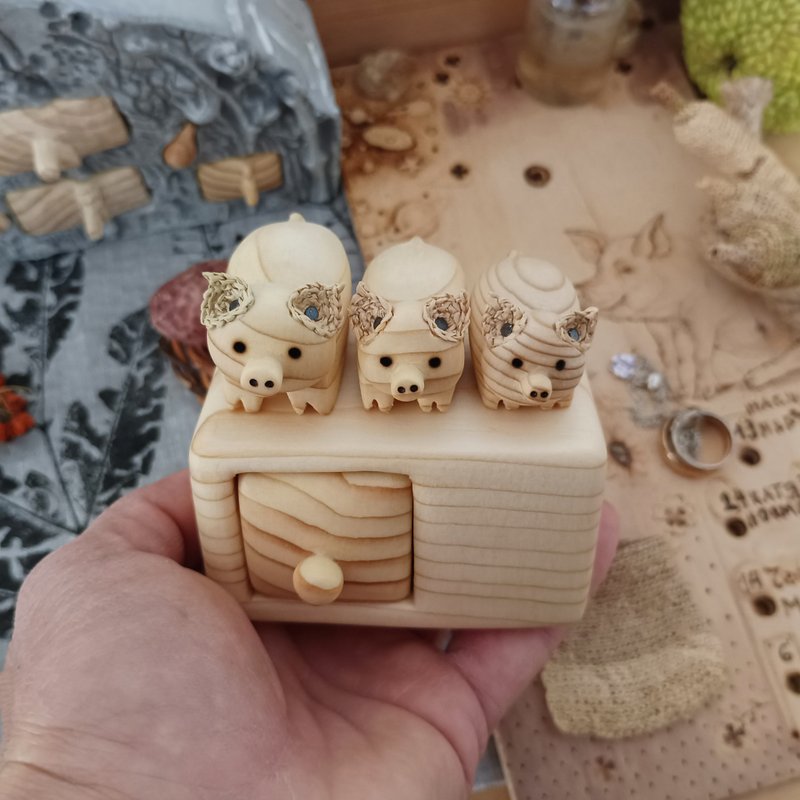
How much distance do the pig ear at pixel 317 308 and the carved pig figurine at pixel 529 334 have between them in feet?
0.34

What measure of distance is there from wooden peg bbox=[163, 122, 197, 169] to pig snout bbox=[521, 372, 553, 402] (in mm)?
573

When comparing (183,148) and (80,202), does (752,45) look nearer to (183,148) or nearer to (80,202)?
(183,148)

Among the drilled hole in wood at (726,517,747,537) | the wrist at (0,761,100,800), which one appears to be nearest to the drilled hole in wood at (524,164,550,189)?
the drilled hole in wood at (726,517,747,537)

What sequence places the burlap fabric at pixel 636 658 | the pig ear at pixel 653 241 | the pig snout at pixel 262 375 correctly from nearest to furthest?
the pig snout at pixel 262 375, the burlap fabric at pixel 636 658, the pig ear at pixel 653 241

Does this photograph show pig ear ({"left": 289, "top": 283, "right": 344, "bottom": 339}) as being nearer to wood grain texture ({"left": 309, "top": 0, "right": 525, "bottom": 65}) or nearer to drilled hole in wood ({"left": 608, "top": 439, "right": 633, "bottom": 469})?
drilled hole in wood ({"left": 608, "top": 439, "right": 633, "bottom": 469})

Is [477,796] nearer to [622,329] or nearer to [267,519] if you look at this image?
[267,519]

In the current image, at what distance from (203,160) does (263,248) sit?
1.52 feet

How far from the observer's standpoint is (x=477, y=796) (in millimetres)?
751

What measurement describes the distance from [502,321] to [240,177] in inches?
22.4

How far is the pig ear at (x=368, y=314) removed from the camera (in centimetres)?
51

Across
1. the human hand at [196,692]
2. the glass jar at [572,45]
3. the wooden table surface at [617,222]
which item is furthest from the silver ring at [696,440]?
the glass jar at [572,45]

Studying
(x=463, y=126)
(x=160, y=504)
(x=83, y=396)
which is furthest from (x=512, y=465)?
(x=463, y=126)

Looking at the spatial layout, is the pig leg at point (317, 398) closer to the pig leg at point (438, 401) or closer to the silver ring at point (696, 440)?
the pig leg at point (438, 401)

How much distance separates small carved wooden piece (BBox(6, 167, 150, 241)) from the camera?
92cm
